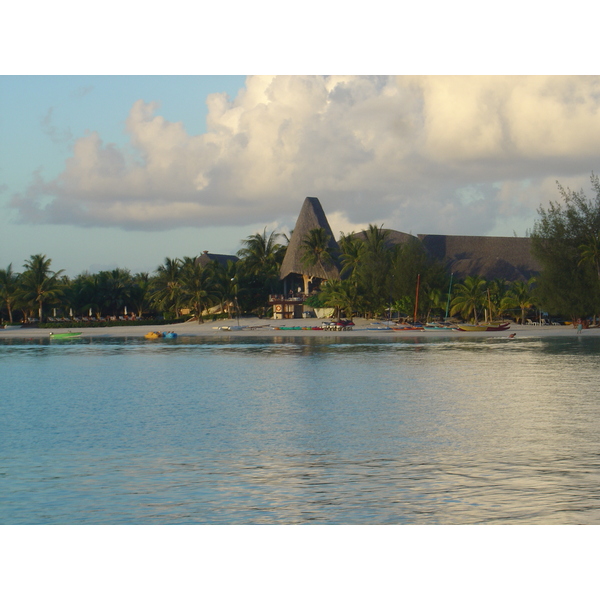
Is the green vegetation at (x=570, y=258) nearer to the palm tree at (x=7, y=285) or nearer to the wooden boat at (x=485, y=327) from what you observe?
the wooden boat at (x=485, y=327)

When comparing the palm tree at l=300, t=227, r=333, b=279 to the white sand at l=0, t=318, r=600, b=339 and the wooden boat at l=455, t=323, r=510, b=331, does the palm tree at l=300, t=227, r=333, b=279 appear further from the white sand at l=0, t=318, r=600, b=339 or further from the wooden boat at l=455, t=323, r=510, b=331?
the wooden boat at l=455, t=323, r=510, b=331

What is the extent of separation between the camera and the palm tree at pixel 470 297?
43.1 m

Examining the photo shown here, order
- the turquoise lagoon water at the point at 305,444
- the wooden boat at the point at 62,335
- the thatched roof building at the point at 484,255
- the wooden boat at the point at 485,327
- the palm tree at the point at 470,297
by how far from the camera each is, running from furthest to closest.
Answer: the thatched roof building at the point at 484,255 → the wooden boat at the point at 62,335 → the palm tree at the point at 470,297 → the wooden boat at the point at 485,327 → the turquoise lagoon water at the point at 305,444

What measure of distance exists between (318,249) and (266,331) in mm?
10168

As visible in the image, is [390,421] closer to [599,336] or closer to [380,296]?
[599,336]

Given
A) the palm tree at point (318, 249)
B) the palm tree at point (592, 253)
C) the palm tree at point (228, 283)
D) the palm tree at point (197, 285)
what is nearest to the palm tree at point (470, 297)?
the palm tree at point (592, 253)

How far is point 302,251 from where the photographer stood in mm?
54688

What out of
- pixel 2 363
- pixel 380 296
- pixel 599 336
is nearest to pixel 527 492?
pixel 2 363

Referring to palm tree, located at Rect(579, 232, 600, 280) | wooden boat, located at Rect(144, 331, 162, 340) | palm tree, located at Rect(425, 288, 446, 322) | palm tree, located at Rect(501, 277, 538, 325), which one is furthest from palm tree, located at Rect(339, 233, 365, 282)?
palm tree, located at Rect(579, 232, 600, 280)

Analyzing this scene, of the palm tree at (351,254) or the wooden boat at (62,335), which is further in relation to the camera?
the palm tree at (351,254)

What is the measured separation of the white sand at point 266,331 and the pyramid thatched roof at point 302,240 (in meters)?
4.92

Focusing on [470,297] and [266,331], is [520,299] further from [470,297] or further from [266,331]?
[266,331]

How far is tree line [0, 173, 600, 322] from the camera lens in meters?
40.5

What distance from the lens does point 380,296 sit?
46.8 meters
